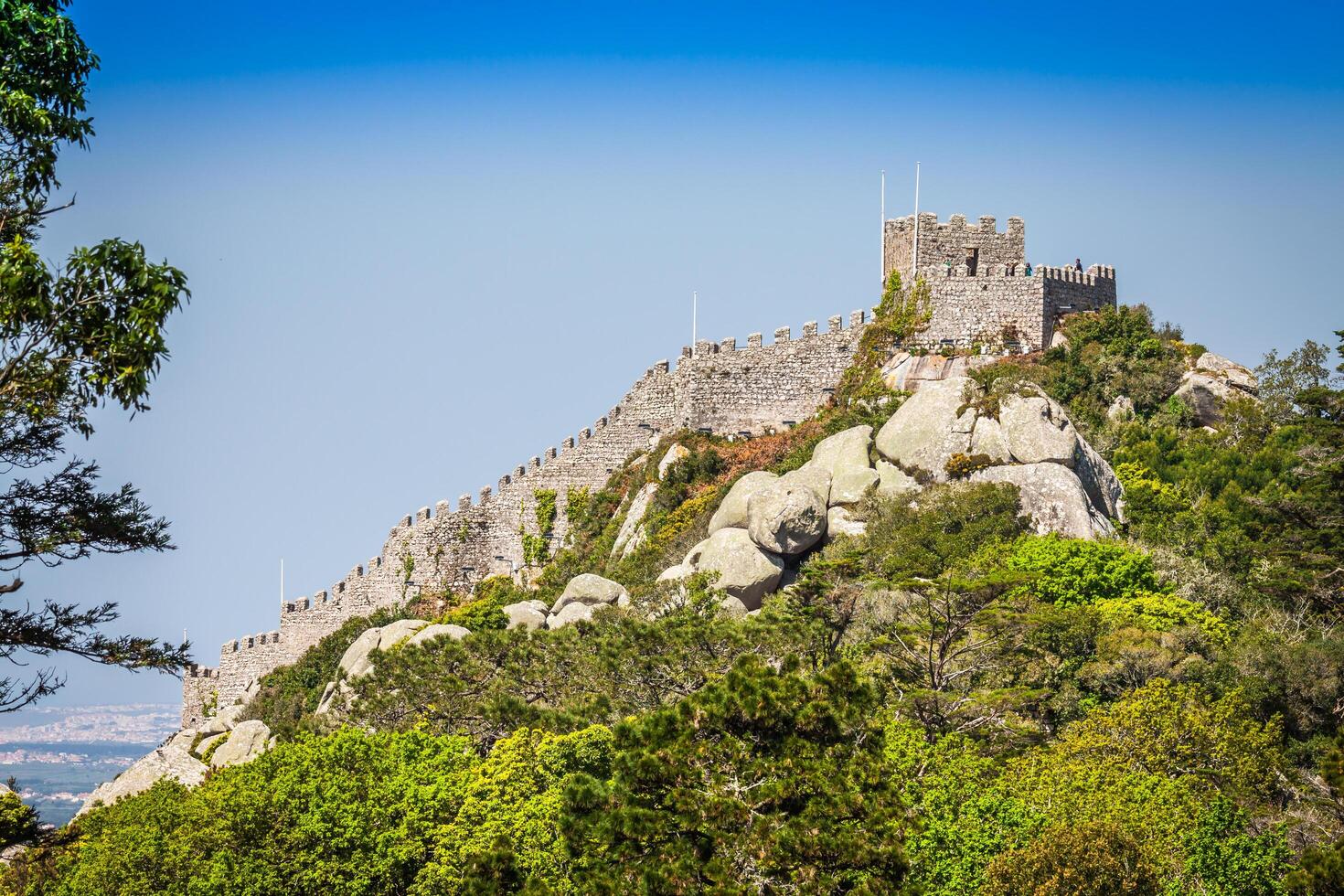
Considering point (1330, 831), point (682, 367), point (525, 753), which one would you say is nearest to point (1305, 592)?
point (1330, 831)

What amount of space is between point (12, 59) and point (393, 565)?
37.5 meters

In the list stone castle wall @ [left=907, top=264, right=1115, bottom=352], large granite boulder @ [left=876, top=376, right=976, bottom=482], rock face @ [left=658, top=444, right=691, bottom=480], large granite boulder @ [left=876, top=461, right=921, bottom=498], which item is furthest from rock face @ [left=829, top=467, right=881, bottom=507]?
stone castle wall @ [left=907, top=264, right=1115, bottom=352]

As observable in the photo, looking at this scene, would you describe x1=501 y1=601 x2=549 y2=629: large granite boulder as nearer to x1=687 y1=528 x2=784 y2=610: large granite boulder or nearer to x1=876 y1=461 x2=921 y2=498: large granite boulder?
x1=687 y1=528 x2=784 y2=610: large granite boulder

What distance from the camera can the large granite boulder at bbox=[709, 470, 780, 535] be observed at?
40.9 meters

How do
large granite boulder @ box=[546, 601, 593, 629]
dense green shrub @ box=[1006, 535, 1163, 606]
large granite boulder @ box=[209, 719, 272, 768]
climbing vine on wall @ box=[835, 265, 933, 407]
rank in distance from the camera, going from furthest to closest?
climbing vine on wall @ box=[835, 265, 933, 407] < large granite boulder @ box=[209, 719, 272, 768] < large granite boulder @ box=[546, 601, 593, 629] < dense green shrub @ box=[1006, 535, 1163, 606]

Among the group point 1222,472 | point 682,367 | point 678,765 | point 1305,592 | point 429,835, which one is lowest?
point 429,835

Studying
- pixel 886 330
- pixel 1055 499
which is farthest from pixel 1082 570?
pixel 886 330

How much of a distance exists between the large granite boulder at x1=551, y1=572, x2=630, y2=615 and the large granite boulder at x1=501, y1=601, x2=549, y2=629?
0.50 meters

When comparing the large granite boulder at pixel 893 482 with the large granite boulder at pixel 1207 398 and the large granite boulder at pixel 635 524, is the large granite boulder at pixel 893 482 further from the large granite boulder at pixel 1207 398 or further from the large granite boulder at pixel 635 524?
the large granite boulder at pixel 1207 398

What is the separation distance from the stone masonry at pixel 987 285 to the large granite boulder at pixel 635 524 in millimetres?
8877

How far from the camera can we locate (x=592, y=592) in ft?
134

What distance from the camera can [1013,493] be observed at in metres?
38.5

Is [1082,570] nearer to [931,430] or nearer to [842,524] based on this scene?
[842,524]

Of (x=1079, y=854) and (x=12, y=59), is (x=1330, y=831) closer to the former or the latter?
(x=1079, y=854)
